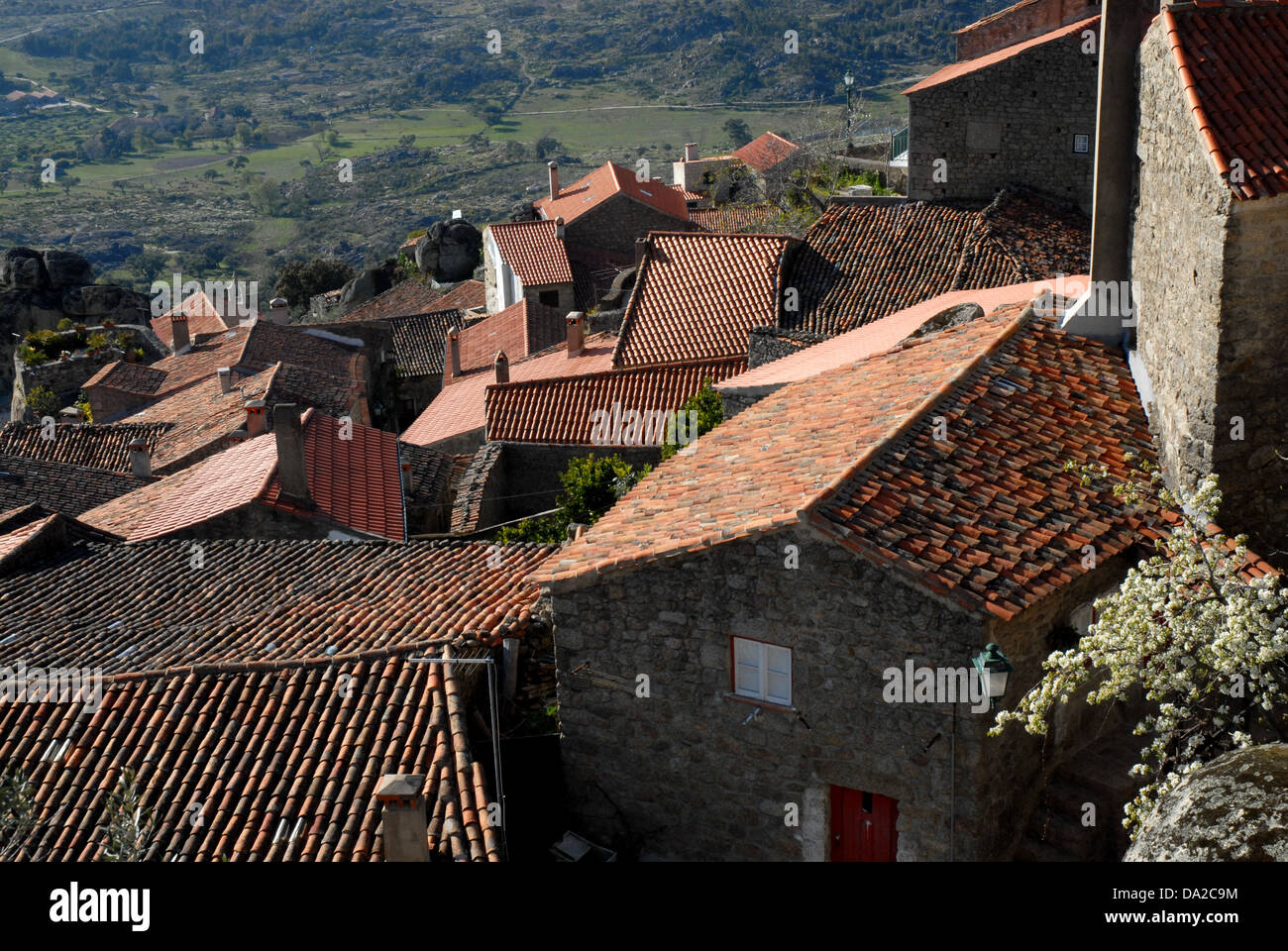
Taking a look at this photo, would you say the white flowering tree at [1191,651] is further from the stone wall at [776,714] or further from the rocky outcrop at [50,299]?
the rocky outcrop at [50,299]

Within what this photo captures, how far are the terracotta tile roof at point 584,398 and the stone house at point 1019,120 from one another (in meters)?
10.0

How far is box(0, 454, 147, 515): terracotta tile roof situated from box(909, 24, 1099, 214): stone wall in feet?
58.6

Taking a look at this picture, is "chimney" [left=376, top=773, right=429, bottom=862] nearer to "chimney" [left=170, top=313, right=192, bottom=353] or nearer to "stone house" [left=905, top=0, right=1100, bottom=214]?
"stone house" [left=905, top=0, right=1100, bottom=214]

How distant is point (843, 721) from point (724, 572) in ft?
4.47

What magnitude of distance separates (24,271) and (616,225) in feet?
81.0

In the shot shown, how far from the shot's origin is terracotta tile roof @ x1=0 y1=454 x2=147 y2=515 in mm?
21984

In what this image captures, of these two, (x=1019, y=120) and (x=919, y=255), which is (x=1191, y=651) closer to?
(x=919, y=255)

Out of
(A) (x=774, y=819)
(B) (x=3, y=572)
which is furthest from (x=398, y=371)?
(A) (x=774, y=819)

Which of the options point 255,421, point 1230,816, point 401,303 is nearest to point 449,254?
point 401,303

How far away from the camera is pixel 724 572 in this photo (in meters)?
9.83

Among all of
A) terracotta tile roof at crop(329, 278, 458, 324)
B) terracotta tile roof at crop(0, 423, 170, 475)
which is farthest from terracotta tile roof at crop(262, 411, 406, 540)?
terracotta tile roof at crop(329, 278, 458, 324)

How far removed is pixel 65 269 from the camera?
178 ft

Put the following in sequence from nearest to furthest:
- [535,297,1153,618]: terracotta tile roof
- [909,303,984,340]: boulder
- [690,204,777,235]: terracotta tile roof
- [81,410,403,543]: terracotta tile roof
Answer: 1. [535,297,1153,618]: terracotta tile roof
2. [909,303,984,340]: boulder
3. [81,410,403,543]: terracotta tile roof
4. [690,204,777,235]: terracotta tile roof
